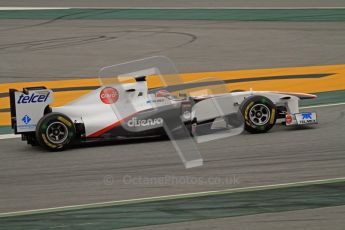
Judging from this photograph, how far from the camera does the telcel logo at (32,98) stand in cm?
1197

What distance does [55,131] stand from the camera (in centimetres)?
1184

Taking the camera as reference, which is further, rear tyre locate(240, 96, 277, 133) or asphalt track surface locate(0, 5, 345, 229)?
rear tyre locate(240, 96, 277, 133)

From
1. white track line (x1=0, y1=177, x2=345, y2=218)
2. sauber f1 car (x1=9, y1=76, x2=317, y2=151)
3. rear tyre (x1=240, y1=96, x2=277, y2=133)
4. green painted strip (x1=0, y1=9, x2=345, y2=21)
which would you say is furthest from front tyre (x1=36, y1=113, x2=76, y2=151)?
green painted strip (x1=0, y1=9, x2=345, y2=21)

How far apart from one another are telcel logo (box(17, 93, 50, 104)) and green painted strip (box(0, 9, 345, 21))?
1520cm

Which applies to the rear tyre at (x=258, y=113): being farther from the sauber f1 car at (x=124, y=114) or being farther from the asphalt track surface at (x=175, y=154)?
the asphalt track surface at (x=175, y=154)

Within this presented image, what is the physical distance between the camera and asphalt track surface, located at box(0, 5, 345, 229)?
371 inches

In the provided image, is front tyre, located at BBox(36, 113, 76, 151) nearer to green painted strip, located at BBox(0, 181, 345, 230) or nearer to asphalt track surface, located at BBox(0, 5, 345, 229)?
asphalt track surface, located at BBox(0, 5, 345, 229)

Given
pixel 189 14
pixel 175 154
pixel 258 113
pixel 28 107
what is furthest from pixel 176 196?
pixel 189 14

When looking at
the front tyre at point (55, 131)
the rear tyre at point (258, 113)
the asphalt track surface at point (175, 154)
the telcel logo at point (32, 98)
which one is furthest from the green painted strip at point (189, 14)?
the front tyre at point (55, 131)

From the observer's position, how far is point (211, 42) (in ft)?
75.0

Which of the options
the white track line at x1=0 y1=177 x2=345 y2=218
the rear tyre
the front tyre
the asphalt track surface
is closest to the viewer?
the white track line at x1=0 y1=177 x2=345 y2=218

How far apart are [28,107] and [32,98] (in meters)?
0.14

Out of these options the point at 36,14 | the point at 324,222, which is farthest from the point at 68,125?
the point at 36,14

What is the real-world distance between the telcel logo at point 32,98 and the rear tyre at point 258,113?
284 cm
